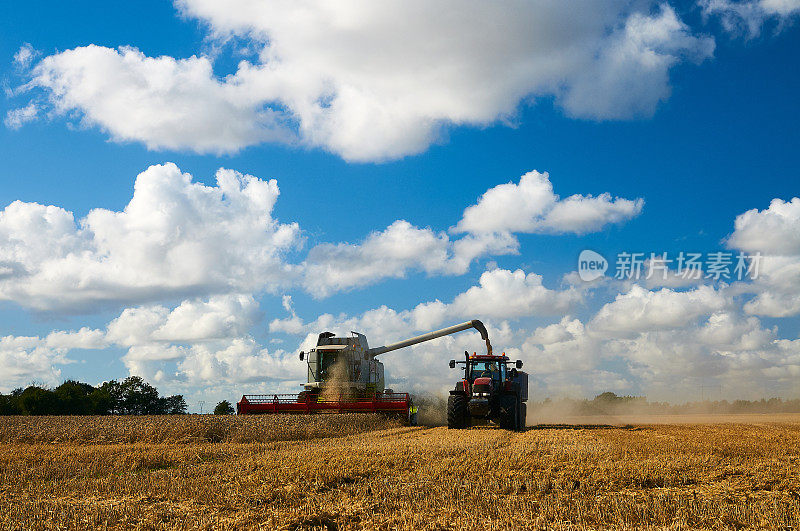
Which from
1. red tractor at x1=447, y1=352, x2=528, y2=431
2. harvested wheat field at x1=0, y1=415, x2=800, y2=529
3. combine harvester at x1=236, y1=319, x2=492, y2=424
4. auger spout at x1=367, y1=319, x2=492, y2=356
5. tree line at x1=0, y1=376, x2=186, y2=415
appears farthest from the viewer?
tree line at x1=0, y1=376, x2=186, y2=415

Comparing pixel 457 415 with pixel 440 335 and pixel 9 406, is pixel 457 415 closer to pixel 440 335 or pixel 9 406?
pixel 440 335

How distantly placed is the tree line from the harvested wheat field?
27.7 m

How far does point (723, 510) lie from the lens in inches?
287

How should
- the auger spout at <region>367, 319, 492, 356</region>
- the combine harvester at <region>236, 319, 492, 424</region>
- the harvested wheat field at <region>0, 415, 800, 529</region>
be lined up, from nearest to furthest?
the harvested wheat field at <region>0, 415, 800, 529</region>
the combine harvester at <region>236, 319, 492, 424</region>
the auger spout at <region>367, 319, 492, 356</region>

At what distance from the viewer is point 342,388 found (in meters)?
25.6

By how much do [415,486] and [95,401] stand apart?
39.4m

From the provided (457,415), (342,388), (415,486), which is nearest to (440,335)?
(342,388)

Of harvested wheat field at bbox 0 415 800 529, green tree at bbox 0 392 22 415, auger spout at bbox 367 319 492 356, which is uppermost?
auger spout at bbox 367 319 492 356

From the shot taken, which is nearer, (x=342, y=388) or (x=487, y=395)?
(x=487, y=395)

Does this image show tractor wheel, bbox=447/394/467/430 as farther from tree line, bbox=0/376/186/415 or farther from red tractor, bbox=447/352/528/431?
tree line, bbox=0/376/186/415

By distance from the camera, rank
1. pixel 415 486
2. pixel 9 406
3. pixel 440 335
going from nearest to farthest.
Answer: pixel 415 486
pixel 440 335
pixel 9 406

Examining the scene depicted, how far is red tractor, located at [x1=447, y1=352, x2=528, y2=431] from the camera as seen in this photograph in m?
19.0

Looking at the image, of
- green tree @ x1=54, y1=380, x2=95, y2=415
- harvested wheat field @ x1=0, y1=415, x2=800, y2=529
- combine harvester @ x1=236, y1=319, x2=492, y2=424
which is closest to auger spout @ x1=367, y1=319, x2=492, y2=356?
combine harvester @ x1=236, y1=319, x2=492, y2=424

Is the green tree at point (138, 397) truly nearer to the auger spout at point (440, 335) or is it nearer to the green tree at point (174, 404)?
the green tree at point (174, 404)
